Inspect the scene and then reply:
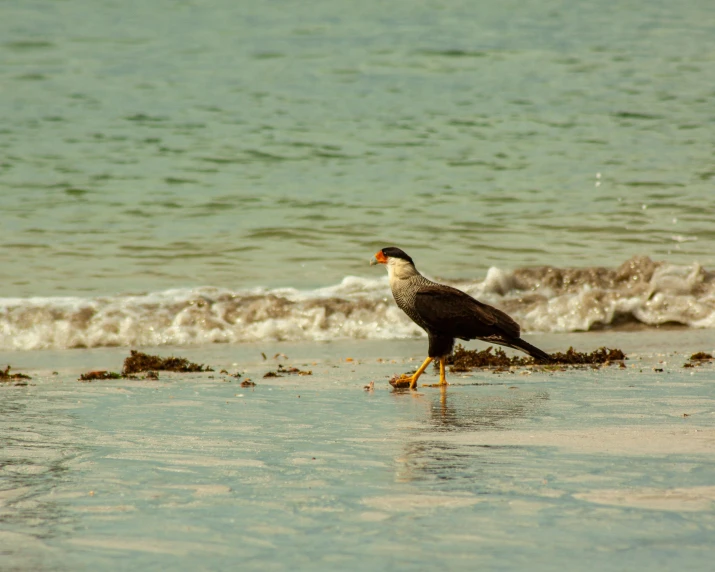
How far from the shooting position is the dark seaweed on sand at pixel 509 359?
371 inches

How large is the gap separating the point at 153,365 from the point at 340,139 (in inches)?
569

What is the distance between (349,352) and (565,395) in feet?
12.2

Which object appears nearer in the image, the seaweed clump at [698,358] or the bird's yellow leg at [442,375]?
the bird's yellow leg at [442,375]

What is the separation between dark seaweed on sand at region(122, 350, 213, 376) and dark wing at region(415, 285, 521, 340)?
83.8 inches

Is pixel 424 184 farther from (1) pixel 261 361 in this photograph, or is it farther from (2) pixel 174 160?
(1) pixel 261 361

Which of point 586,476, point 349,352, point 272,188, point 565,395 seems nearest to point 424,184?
point 272,188

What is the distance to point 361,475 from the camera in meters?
4.92

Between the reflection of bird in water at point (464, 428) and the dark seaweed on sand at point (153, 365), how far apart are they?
250 cm

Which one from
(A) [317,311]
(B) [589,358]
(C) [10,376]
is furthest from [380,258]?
(A) [317,311]

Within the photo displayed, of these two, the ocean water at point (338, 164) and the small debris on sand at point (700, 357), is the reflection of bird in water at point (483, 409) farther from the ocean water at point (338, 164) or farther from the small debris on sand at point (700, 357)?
the ocean water at point (338, 164)

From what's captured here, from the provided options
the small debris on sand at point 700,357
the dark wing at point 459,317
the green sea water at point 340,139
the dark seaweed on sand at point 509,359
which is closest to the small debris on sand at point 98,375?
the dark wing at point 459,317

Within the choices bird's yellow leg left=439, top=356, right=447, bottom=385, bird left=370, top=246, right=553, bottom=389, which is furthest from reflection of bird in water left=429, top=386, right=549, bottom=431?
bird left=370, top=246, right=553, bottom=389

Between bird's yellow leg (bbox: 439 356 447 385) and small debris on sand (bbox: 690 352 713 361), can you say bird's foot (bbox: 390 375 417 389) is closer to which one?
bird's yellow leg (bbox: 439 356 447 385)

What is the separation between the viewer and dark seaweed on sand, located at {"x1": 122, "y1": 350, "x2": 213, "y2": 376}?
30.8 ft
